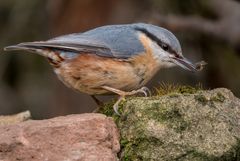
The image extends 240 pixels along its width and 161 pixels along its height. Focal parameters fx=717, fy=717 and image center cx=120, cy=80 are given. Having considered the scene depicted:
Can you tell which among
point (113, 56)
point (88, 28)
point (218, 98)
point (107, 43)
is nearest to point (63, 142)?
point (218, 98)

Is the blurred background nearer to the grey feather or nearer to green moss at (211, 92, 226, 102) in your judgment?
the grey feather

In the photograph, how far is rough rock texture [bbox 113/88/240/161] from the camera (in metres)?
4.58

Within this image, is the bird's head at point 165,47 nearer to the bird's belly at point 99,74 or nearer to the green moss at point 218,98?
the bird's belly at point 99,74

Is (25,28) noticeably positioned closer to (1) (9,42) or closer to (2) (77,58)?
(1) (9,42)

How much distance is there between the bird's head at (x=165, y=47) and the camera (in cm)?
571

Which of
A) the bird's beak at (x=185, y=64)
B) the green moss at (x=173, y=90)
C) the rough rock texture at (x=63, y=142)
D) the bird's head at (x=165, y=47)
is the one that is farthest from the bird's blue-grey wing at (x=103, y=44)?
the rough rock texture at (x=63, y=142)

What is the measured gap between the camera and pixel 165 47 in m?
5.78

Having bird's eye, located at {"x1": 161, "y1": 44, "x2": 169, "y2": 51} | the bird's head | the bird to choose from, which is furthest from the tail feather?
bird's eye, located at {"x1": 161, "y1": 44, "x2": 169, "y2": 51}

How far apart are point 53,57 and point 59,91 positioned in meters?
4.94

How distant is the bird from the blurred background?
3.28 m

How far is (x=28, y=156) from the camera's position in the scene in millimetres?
4566

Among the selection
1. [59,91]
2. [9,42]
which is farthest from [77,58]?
[9,42]

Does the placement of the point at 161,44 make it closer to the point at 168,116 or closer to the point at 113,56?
the point at 113,56

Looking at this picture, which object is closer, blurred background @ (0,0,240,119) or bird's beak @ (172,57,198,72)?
bird's beak @ (172,57,198,72)
